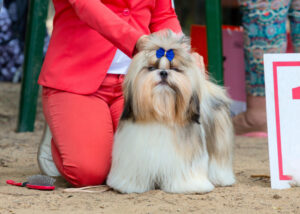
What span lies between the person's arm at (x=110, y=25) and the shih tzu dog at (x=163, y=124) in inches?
4.4

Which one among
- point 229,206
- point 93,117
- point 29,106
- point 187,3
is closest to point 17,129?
point 29,106

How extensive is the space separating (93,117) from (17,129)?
6.36ft

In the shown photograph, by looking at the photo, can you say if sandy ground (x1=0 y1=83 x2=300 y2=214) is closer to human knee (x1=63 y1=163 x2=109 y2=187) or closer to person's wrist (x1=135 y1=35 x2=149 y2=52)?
human knee (x1=63 y1=163 x2=109 y2=187)

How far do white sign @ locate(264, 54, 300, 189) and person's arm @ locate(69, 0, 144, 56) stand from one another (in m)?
0.68

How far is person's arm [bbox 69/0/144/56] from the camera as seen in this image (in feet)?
7.86

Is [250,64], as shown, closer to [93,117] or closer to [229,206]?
[93,117]

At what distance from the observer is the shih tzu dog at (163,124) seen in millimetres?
2256

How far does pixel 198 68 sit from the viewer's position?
2369 mm

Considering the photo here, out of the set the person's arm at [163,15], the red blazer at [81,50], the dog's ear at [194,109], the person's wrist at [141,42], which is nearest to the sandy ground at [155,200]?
the dog's ear at [194,109]

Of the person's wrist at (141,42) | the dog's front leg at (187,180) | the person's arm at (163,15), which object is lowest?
the dog's front leg at (187,180)

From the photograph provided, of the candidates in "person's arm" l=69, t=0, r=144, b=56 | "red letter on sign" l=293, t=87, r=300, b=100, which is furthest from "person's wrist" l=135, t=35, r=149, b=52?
"red letter on sign" l=293, t=87, r=300, b=100

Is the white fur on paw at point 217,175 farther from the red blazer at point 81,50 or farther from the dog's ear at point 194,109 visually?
the red blazer at point 81,50

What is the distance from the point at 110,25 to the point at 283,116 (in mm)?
907

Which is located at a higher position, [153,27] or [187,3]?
[187,3]
